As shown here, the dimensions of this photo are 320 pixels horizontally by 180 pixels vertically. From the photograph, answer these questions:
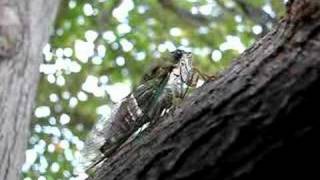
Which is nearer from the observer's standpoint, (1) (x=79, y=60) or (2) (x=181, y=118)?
(2) (x=181, y=118)

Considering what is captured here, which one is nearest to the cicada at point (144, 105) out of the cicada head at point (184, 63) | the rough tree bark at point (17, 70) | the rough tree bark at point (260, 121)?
the cicada head at point (184, 63)

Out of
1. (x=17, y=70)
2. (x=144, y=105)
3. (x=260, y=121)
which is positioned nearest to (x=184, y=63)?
(x=144, y=105)

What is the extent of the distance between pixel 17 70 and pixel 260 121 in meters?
1.48

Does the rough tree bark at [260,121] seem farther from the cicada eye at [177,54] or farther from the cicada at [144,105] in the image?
the cicada eye at [177,54]

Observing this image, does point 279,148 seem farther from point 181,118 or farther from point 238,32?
point 238,32

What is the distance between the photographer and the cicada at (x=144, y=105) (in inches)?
50.9

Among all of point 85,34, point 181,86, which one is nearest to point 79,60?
point 85,34

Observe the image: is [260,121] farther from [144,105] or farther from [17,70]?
[17,70]

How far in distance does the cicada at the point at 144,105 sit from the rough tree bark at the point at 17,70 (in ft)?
1.98

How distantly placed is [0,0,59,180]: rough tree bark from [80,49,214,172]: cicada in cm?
60

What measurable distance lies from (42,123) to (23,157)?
2275mm

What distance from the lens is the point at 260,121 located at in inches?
32.6

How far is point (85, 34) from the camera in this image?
4477 mm

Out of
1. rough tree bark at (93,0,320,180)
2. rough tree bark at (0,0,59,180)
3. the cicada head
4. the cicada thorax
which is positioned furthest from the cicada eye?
rough tree bark at (0,0,59,180)
